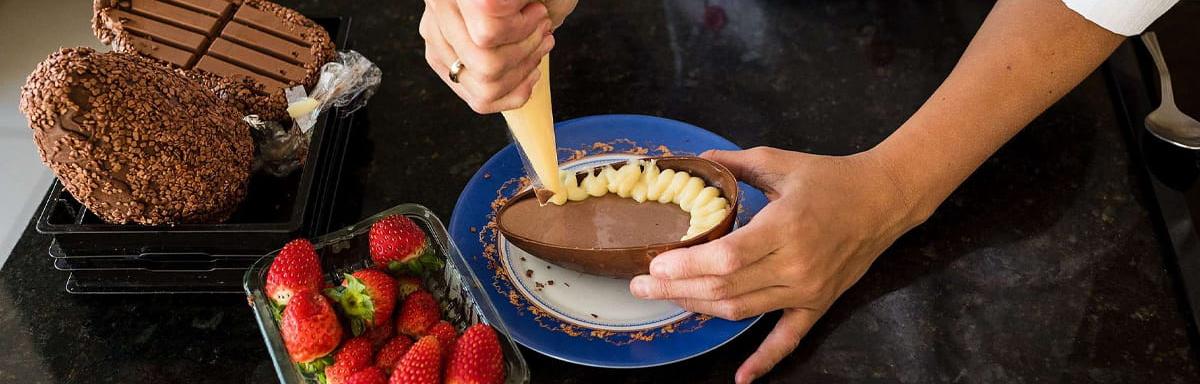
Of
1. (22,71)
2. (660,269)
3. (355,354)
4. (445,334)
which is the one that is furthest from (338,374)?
(22,71)

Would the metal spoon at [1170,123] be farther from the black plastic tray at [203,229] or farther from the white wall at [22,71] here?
the white wall at [22,71]

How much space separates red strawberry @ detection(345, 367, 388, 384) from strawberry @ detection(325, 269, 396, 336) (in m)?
0.08

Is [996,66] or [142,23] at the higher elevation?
[142,23]

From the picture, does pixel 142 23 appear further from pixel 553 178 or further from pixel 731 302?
pixel 731 302

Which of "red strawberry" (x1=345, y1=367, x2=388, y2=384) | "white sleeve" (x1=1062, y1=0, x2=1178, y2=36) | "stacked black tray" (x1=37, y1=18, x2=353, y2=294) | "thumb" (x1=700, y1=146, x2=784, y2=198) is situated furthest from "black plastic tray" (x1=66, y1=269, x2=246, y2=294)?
"white sleeve" (x1=1062, y1=0, x2=1178, y2=36)

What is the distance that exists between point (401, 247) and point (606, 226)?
1.02ft

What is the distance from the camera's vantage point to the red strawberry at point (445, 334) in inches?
45.7

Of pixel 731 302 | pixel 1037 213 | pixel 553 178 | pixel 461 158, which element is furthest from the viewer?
pixel 461 158

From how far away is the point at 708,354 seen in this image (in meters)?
1.28

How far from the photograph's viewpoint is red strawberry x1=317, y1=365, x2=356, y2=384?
1.12m

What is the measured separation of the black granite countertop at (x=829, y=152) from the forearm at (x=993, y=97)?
0.39 feet

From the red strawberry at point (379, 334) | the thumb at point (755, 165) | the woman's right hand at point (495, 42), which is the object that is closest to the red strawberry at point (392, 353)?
the red strawberry at point (379, 334)

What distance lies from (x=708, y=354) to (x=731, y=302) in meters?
0.10

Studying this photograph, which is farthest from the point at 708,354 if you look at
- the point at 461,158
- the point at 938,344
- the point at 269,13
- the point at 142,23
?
the point at 142,23
